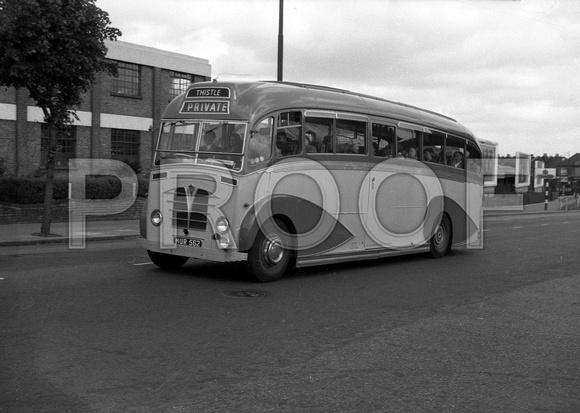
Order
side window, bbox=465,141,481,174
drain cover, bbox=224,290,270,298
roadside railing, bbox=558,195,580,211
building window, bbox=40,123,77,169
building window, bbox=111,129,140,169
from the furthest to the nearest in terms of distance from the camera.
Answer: roadside railing, bbox=558,195,580,211
building window, bbox=111,129,140,169
building window, bbox=40,123,77,169
side window, bbox=465,141,481,174
drain cover, bbox=224,290,270,298

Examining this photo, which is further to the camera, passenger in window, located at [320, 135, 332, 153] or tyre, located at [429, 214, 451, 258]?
tyre, located at [429, 214, 451, 258]

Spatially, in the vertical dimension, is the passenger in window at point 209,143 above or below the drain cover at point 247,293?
above

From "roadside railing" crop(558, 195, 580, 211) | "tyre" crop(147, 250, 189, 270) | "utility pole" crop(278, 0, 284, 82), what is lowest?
"roadside railing" crop(558, 195, 580, 211)

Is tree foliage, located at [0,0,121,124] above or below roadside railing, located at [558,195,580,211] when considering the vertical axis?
above

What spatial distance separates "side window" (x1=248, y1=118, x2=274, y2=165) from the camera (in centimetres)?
972

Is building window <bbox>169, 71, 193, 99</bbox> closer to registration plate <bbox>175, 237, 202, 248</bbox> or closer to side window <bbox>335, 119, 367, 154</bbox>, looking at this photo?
side window <bbox>335, 119, 367, 154</bbox>

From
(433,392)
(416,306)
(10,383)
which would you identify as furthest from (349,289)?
(10,383)

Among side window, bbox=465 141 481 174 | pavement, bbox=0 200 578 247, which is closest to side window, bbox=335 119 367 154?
side window, bbox=465 141 481 174

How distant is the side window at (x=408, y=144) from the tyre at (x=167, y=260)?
192 inches

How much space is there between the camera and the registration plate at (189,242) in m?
9.82

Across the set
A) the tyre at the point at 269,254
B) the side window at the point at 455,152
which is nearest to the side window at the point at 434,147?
the side window at the point at 455,152

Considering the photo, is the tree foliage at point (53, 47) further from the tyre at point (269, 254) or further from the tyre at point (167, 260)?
the tyre at point (269, 254)

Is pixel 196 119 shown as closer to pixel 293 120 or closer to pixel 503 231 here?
pixel 293 120

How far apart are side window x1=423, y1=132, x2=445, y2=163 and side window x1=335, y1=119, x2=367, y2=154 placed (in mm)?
2439
